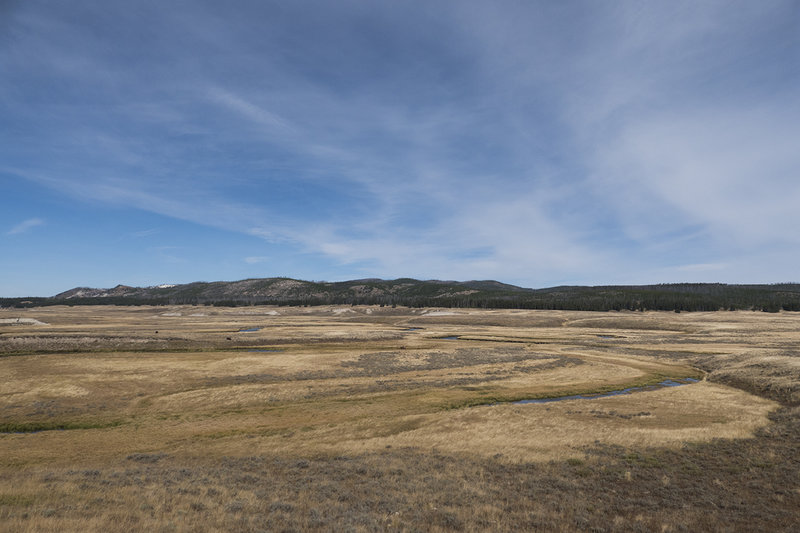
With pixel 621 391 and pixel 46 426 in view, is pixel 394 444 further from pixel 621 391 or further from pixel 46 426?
pixel 621 391

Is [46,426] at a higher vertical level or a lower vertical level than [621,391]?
lower

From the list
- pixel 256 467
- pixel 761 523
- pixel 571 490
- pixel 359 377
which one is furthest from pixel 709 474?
pixel 359 377

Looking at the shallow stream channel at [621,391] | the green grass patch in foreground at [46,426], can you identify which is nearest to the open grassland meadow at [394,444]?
the green grass patch in foreground at [46,426]

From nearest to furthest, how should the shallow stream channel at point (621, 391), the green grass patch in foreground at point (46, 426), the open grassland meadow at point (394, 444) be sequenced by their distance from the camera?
the open grassland meadow at point (394, 444) → the green grass patch in foreground at point (46, 426) → the shallow stream channel at point (621, 391)

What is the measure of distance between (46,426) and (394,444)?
96.8ft

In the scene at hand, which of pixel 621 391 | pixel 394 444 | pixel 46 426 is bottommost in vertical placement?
pixel 46 426

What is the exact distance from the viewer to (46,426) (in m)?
31.8

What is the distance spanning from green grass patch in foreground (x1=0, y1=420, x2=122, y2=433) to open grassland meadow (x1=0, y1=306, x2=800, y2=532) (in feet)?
0.65

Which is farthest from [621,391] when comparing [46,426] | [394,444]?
[46,426]

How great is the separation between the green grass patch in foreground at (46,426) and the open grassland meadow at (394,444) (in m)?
0.20

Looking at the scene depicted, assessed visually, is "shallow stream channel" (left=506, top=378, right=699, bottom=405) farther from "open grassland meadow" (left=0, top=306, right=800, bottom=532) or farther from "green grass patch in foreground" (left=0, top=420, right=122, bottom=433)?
"green grass patch in foreground" (left=0, top=420, right=122, bottom=433)

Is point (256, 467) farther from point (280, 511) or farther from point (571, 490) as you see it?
point (571, 490)

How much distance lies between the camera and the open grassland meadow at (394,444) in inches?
627

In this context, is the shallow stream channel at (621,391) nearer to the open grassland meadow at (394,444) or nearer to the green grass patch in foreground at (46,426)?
the open grassland meadow at (394,444)
